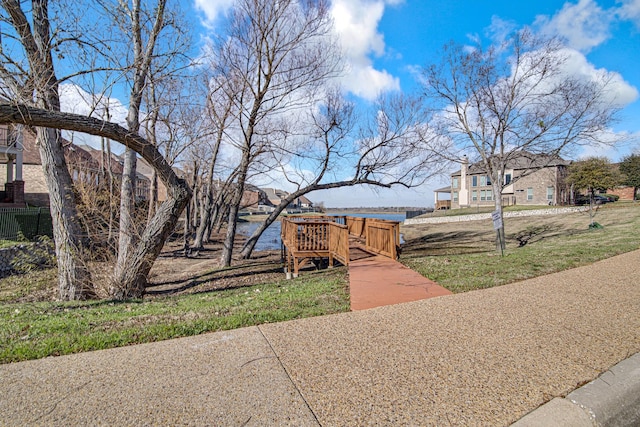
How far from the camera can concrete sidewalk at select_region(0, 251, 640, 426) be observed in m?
2.47

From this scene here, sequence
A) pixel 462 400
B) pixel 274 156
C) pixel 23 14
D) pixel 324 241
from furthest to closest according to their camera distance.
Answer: pixel 274 156 < pixel 324 241 < pixel 23 14 < pixel 462 400

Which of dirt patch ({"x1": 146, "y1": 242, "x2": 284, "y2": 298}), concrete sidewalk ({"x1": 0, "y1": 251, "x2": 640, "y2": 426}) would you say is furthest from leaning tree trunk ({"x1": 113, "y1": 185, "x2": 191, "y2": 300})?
concrete sidewalk ({"x1": 0, "y1": 251, "x2": 640, "y2": 426})

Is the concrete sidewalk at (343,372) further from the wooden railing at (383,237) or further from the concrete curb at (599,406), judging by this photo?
the wooden railing at (383,237)

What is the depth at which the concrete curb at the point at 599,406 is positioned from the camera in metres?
2.46

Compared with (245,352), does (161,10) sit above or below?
above

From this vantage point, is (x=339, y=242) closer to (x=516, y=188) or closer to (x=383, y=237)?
(x=383, y=237)

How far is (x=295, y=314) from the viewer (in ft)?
15.5

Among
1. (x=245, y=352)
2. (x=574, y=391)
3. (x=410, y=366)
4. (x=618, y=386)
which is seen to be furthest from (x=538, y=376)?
(x=245, y=352)

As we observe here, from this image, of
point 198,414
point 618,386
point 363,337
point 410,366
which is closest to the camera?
point 198,414

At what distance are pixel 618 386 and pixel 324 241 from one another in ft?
26.7

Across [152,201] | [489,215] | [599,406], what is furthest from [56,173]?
[489,215]

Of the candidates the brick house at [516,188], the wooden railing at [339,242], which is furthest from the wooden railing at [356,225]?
the brick house at [516,188]

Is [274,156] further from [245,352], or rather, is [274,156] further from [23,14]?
[245,352]

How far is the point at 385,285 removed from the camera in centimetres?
639
